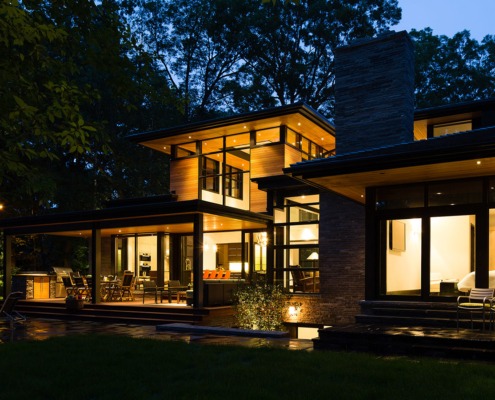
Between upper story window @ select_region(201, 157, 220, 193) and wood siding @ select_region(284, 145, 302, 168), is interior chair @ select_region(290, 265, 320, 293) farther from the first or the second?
upper story window @ select_region(201, 157, 220, 193)

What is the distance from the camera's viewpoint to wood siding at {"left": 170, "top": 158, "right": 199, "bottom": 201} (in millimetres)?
21484

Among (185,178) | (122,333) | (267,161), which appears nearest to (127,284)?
(185,178)

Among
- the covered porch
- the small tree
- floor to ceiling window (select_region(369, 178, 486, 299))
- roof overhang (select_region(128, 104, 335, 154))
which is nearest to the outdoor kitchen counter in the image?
the covered porch

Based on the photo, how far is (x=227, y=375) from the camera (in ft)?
22.7

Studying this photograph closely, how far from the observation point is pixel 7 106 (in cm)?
665

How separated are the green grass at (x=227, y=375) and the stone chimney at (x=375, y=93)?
7.81m

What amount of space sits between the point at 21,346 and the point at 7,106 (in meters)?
4.82

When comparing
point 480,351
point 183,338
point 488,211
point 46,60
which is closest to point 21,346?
point 183,338

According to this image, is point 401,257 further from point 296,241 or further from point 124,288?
point 124,288

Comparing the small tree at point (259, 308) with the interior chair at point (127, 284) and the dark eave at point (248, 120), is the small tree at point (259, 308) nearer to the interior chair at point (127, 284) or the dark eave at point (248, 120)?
the interior chair at point (127, 284)

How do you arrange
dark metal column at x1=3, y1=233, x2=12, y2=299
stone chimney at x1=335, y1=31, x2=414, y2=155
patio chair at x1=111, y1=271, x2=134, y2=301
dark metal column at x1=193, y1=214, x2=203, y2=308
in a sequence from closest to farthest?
stone chimney at x1=335, y1=31, x2=414, y2=155 → dark metal column at x1=193, y1=214, x2=203, y2=308 → patio chair at x1=111, y1=271, x2=134, y2=301 → dark metal column at x1=3, y1=233, x2=12, y2=299

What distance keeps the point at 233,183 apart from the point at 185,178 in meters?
1.87

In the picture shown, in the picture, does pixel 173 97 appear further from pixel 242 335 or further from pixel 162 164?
pixel 162 164

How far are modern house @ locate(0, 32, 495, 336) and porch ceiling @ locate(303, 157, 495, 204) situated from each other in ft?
0.13
